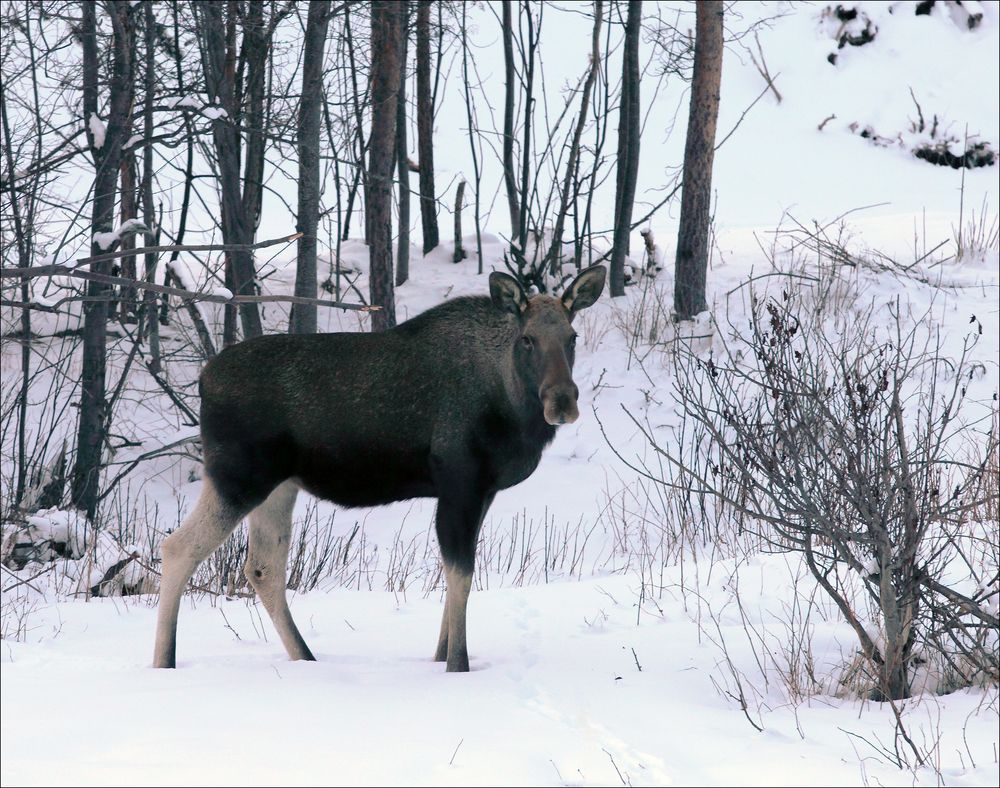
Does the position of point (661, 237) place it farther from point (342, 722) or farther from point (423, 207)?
point (342, 722)

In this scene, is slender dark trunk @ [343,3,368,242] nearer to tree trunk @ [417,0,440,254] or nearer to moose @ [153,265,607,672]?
tree trunk @ [417,0,440,254]

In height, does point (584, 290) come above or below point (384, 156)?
below

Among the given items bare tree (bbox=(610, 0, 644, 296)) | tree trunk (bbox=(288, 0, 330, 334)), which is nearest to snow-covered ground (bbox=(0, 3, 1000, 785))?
tree trunk (bbox=(288, 0, 330, 334))

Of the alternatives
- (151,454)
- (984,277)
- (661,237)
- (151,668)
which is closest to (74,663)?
(151,668)

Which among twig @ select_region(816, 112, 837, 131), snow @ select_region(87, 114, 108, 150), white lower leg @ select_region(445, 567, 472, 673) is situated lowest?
white lower leg @ select_region(445, 567, 472, 673)

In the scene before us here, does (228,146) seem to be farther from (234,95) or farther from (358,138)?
(358,138)

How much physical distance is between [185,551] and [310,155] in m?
6.82

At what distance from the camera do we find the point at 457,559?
5.42m

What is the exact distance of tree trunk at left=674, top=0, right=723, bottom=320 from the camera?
15188 millimetres

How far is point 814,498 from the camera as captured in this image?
5148 mm

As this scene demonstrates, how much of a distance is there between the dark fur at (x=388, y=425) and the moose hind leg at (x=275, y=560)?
310 millimetres

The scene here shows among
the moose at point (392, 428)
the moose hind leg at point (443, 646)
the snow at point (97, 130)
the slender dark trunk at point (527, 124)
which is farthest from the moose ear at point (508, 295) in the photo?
the slender dark trunk at point (527, 124)

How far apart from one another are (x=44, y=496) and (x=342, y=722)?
838 centimetres

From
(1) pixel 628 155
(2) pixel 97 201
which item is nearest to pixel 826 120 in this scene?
(1) pixel 628 155
